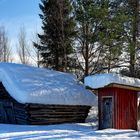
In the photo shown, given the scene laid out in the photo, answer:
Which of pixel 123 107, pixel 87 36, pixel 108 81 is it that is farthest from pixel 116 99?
pixel 87 36

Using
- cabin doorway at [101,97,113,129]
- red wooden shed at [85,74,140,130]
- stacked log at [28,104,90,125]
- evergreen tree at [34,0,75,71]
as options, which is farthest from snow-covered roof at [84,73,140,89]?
evergreen tree at [34,0,75,71]

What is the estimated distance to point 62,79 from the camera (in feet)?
86.1

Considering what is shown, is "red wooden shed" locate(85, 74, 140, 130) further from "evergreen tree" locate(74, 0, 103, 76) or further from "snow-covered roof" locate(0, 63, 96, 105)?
"evergreen tree" locate(74, 0, 103, 76)

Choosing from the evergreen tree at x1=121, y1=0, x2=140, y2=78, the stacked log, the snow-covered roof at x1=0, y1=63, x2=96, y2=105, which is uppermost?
the evergreen tree at x1=121, y1=0, x2=140, y2=78

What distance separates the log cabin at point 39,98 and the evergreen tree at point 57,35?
33.5 feet

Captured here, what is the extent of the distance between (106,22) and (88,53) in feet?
31.8

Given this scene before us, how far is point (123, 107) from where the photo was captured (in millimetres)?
20141

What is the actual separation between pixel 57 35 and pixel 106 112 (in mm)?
17317

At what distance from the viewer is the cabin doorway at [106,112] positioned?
20.3 metres

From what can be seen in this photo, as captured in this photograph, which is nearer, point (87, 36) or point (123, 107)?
point (123, 107)

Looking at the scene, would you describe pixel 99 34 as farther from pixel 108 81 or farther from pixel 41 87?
pixel 108 81

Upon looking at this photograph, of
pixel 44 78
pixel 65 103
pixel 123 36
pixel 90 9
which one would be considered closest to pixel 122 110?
pixel 65 103

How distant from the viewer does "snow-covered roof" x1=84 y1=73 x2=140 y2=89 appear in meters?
19.4

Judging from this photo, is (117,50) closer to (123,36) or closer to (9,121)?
(123,36)
